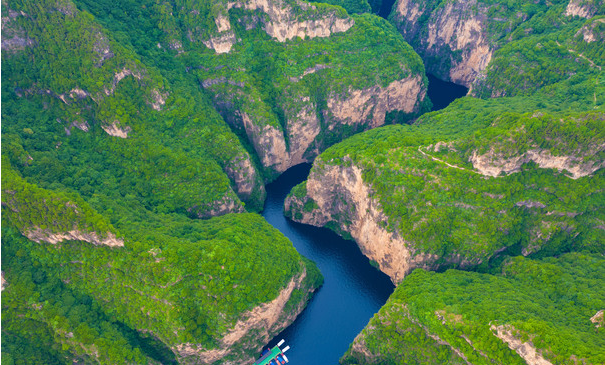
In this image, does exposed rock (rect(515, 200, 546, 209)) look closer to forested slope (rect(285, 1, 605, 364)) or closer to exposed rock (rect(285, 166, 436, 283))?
forested slope (rect(285, 1, 605, 364))

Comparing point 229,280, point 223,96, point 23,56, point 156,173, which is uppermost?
point 23,56

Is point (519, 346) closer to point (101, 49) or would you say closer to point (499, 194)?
point (499, 194)

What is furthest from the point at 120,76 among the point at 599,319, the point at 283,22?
the point at 599,319

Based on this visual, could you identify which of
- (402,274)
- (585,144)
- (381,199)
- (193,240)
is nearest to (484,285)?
(402,274)

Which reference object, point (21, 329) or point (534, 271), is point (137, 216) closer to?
point (21, 329)

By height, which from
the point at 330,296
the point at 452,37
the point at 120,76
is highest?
the point at 452,37

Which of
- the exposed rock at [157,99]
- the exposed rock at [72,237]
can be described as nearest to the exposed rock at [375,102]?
the exposed rock at [157,99]

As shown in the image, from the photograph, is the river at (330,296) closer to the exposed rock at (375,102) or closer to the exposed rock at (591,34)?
the exposed rock at (375,102)
